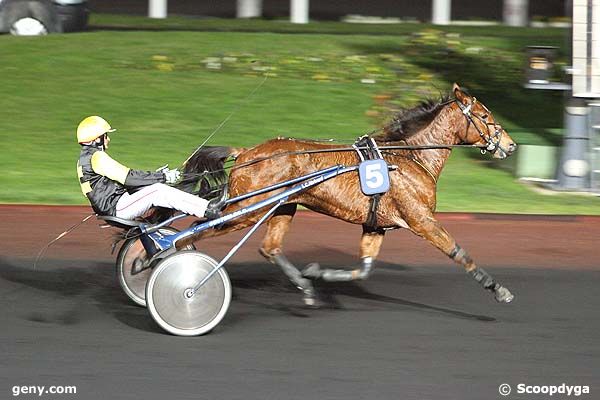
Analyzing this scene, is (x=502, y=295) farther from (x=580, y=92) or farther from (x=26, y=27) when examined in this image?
(x=26, y=27)

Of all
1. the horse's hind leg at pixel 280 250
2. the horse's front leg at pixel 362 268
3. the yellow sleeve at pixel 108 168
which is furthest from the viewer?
the horse's hind leg at pixel 280 250

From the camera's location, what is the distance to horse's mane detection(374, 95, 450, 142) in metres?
8.53

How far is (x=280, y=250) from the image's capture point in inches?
332

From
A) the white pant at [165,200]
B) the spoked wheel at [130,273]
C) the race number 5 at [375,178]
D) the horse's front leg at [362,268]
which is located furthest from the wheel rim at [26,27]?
the race number 5 at [375,178]

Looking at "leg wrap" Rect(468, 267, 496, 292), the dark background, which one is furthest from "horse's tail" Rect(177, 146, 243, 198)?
the dark background

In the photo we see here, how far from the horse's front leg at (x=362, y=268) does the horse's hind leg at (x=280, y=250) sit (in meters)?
0.07

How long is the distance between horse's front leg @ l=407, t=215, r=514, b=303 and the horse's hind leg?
0.88 metres

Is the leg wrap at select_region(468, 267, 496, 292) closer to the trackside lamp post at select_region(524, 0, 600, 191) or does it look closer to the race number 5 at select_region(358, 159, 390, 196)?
the race number 5 at select_region(358, 159, 390, 196)

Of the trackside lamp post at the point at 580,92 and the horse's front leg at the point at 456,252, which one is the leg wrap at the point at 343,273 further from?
the trackside lamp post at the point at 580,92

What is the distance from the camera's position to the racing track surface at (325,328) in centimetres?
667

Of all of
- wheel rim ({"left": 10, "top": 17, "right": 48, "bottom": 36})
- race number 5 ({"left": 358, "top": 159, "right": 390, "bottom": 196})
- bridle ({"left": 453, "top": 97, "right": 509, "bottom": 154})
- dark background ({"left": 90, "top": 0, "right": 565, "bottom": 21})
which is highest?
dark background ({"left": 90, "top": 0, "right": 565, "bottom": 21})

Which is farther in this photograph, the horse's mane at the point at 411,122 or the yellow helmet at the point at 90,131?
the horse's mane at the point at 411,122

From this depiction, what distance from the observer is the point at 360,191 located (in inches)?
319

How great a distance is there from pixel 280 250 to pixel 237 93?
8977 millimetres
